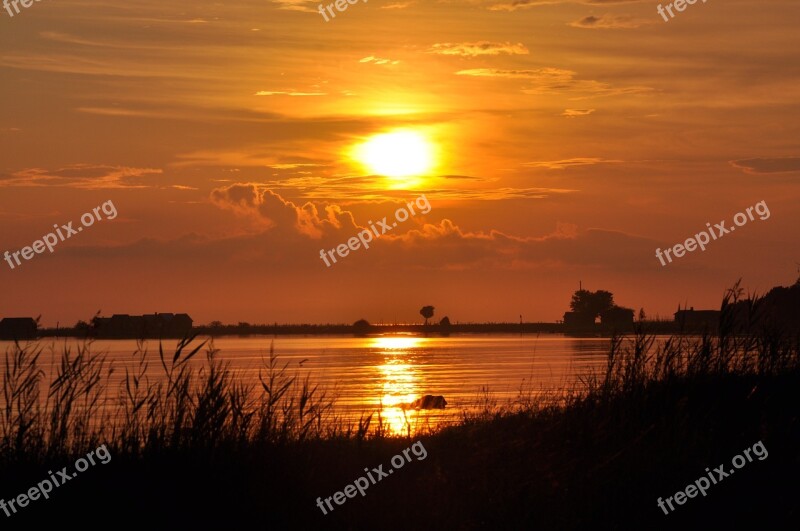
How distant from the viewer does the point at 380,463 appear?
14.5m

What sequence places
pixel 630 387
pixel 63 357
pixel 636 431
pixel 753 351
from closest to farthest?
pixel 63 357 < pixel 636 431 < pixel 630 387 < pixel 753 351

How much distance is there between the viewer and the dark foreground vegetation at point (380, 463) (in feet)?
38.9

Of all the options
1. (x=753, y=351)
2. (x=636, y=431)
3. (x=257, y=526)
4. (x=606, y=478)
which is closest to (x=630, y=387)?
(x=636, y=431)

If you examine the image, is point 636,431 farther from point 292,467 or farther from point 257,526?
point 257,526

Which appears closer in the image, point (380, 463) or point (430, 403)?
point (380, 463)

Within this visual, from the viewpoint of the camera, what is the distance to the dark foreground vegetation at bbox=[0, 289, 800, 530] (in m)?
11.9

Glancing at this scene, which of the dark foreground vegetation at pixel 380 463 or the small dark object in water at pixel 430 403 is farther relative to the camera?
the small dark object in water at pixel 430 403

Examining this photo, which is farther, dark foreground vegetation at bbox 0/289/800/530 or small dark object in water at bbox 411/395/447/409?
small dark object in water at bbox 411/395/447/409

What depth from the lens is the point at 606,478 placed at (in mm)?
13273

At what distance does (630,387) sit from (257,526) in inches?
372

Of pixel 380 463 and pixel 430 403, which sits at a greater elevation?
pixel 430 403

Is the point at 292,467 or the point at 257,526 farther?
the point at 292,467

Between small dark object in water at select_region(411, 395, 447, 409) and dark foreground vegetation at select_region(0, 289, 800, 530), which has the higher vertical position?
small dark object in water at select_region(411, 395, 447, 409)

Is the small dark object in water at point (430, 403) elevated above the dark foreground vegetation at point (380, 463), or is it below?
above
